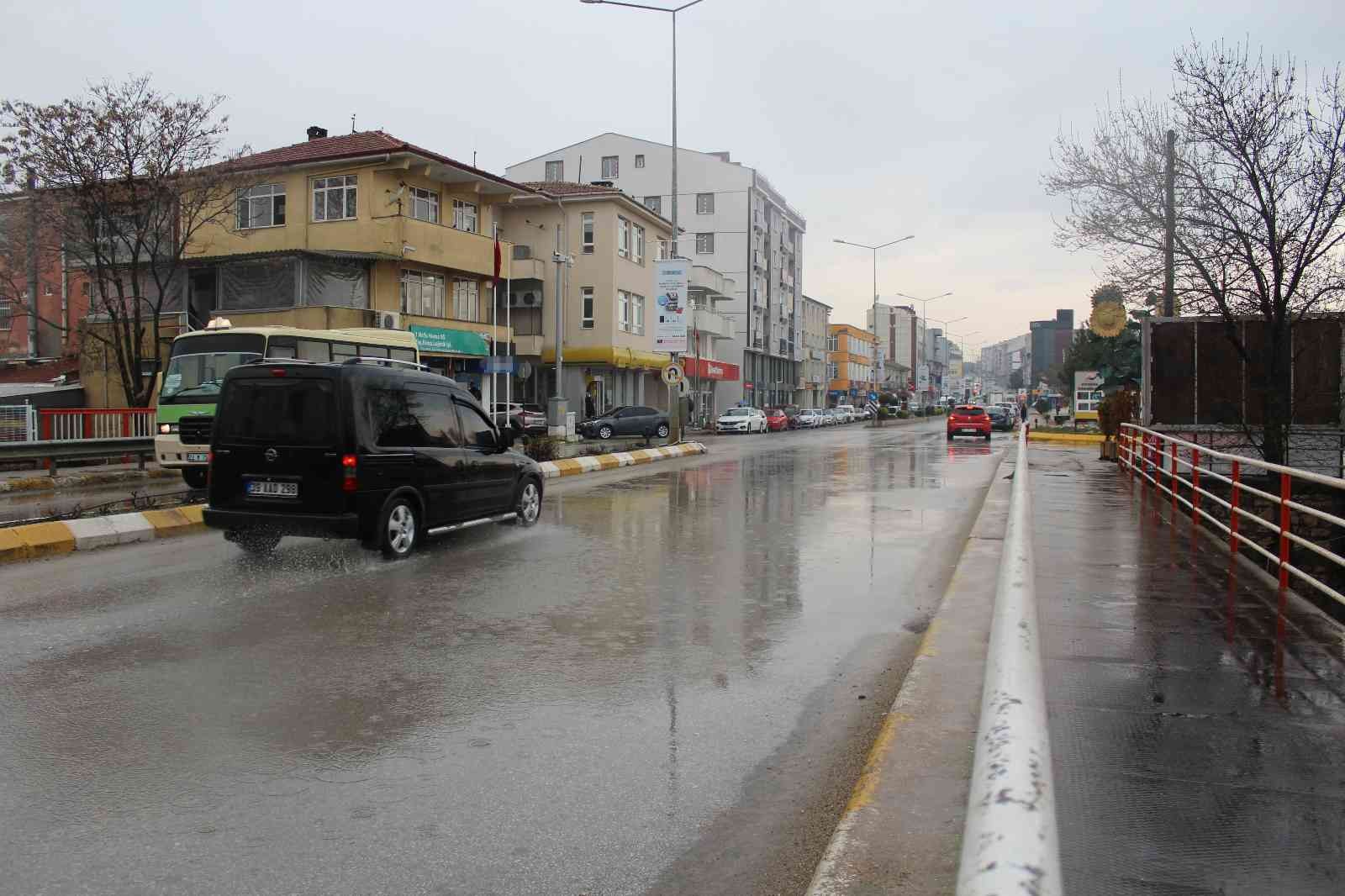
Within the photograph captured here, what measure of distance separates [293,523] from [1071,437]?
3389cm

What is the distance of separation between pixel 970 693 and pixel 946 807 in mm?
1591

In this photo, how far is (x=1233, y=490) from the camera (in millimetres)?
10102

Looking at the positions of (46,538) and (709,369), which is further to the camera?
(709,369)

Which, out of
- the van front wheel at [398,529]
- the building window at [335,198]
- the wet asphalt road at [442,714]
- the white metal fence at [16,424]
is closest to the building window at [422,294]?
the building window at [335,198]

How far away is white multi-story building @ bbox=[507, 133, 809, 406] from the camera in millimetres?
73062

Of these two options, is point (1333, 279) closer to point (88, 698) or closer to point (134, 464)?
point (88, 698)

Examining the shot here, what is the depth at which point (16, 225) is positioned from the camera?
93.9ft

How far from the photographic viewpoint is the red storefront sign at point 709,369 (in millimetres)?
61781

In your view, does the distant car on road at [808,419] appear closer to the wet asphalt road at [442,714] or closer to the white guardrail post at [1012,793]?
the wet asphalt road at [442,714]

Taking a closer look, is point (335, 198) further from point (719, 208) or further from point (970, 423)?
point (719, 208)

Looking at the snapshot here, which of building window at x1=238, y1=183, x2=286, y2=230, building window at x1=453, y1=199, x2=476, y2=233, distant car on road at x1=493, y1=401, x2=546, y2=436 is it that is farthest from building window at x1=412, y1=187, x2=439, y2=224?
distant car on road at x1=493, y1=401, x2=546, y2=436

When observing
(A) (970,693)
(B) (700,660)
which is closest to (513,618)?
(B) (700,660)

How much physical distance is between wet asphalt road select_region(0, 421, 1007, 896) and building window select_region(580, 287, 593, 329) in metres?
38.4

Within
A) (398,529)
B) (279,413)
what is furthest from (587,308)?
(279,413)
